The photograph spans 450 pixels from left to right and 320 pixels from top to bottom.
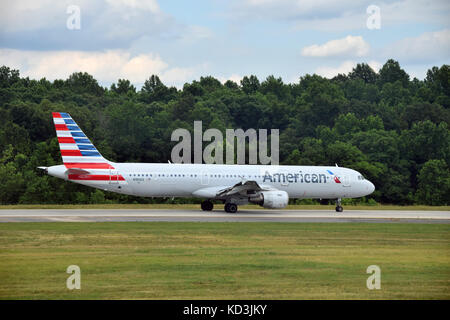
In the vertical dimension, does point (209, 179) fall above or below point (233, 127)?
below

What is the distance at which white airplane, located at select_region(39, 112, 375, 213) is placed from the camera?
3897cm

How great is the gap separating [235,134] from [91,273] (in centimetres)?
6051

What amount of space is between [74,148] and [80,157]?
65 cm

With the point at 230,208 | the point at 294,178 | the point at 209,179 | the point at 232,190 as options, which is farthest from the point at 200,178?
the point at 294,178

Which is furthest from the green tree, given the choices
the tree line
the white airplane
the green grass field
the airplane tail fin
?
the airplane tail fin

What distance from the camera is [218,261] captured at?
19469mm

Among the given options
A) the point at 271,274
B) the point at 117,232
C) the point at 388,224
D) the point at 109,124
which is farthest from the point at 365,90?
the point at 271,274

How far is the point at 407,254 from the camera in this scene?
22.0m

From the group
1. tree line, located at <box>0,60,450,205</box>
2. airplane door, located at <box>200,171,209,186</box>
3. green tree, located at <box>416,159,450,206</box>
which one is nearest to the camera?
airplane door, located at <box>200,171,209,186</box>

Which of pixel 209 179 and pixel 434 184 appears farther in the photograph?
pixel 434 184

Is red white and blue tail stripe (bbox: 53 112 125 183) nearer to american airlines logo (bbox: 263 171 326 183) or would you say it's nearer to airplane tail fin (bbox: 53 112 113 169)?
airplane tail fin (bbox: 53 112 113 169)

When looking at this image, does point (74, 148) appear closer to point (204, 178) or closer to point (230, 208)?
point (204, 178)

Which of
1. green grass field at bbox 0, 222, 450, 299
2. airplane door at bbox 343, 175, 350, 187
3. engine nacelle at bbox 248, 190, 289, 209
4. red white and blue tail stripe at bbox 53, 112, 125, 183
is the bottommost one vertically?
green grass field at bbox 0, 222, 450, 299

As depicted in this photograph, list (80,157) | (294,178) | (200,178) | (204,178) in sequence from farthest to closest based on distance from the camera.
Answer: (294,178), (204,178), (200,178), (80,157)
